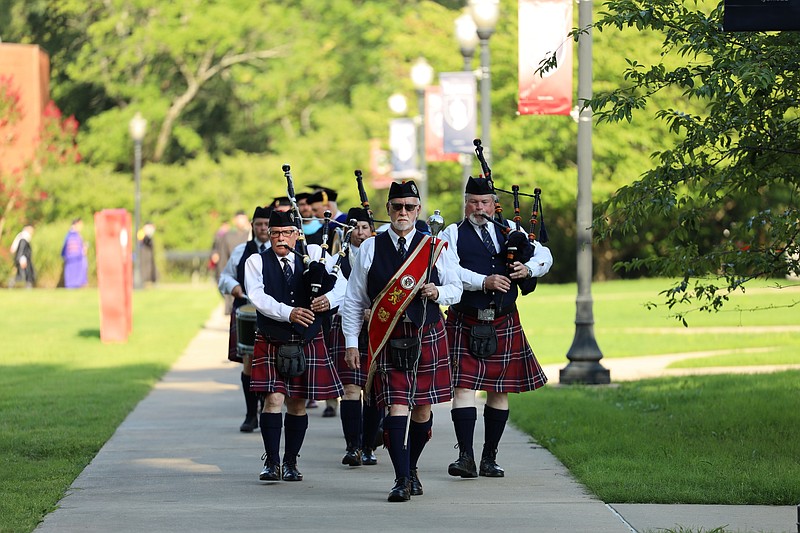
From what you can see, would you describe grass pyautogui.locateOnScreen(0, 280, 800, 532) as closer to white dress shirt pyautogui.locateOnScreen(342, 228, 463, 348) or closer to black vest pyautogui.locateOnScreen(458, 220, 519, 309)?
black vest pyautogui.locateOnScreen(458, 220, 519, 309)

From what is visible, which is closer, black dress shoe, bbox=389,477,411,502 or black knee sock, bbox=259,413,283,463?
black dress shoe, bbox=389,477,411,502

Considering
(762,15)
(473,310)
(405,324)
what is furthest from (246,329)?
(762,15)

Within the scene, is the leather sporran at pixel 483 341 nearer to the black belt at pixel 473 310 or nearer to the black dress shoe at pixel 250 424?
the black belt at pixel 473 310

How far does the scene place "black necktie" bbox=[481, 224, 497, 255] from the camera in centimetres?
977

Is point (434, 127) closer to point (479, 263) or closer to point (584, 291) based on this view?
point (584, 291)

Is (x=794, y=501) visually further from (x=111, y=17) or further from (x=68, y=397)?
(x=111, y=17)

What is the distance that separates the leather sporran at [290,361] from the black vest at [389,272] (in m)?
0.73

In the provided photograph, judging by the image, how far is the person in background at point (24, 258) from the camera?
125 feet

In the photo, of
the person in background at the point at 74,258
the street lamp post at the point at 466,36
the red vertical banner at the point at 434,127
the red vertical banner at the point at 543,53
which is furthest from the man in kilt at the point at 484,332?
the person in background at the point at 74,258

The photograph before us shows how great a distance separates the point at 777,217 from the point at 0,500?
5400 mm

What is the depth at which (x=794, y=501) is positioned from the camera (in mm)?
8523

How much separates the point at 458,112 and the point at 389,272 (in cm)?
1409

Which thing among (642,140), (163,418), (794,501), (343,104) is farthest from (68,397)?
(343,104)

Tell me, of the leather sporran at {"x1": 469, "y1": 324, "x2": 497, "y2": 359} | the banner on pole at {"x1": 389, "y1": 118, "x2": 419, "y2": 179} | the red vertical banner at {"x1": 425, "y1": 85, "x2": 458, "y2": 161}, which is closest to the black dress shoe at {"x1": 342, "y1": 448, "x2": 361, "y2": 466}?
the leather sporran at {"x1": 469, "y1": 324, "x2": 497, "y2": 359}
